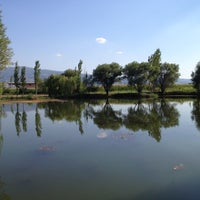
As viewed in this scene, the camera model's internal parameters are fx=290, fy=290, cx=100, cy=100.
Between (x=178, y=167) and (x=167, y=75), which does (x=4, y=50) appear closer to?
(x=178, y=167)

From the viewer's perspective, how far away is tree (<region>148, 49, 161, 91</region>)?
7169cm

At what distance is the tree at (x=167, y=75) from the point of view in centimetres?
7225

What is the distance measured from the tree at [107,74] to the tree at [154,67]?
8276mm

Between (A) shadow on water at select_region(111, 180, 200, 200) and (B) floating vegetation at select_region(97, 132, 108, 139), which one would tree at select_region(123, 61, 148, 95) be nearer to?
(B) floating vegetation at select_region(97, 132, 108, 139)

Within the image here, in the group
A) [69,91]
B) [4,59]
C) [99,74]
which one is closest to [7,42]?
[4,59]

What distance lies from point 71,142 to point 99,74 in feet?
192

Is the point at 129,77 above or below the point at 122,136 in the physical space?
above

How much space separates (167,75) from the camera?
72.4m

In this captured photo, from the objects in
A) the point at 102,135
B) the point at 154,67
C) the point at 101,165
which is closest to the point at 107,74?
the point at 154,67

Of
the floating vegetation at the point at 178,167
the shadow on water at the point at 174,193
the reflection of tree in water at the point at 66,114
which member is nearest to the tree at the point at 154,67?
the reflection of tree in water at the point at 66,114

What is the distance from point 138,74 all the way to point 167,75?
745cm

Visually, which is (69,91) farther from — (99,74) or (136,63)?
(136,63)

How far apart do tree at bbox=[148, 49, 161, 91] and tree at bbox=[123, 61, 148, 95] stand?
1.56 meters

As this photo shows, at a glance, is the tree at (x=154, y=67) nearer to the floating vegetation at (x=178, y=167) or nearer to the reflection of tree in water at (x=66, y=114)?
the reflection of tree in water at (x=66, y=114)
